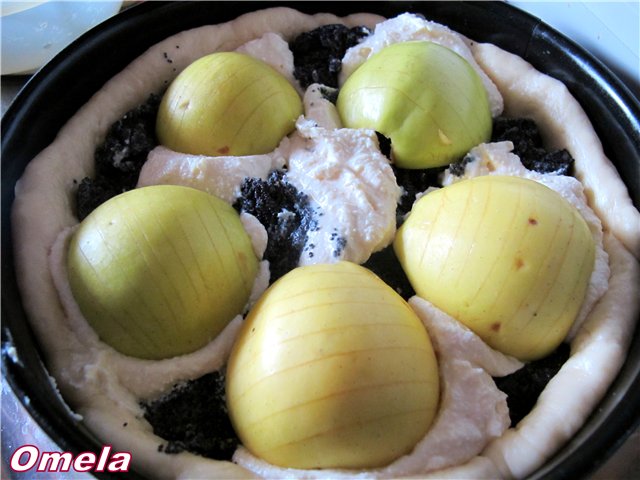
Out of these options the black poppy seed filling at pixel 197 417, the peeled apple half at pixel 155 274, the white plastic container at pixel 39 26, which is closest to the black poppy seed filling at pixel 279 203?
the black poppy seed filling at pixel 197 417

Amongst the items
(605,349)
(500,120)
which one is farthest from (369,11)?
(605,349)

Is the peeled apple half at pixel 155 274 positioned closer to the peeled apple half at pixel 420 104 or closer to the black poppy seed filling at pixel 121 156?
the black poppy seed filling at pixel 121 156

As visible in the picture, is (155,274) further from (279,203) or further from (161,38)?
(161,38)

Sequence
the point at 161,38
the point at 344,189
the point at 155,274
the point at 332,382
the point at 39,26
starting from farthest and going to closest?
the point at 39,26 < the point at 161,38 < the point at 344,189 < the point at 155,274 < the point at 332,382

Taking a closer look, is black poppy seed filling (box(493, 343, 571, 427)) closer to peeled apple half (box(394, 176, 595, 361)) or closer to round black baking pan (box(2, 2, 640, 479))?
peeled apple half (box(394, 176, 595, 361))

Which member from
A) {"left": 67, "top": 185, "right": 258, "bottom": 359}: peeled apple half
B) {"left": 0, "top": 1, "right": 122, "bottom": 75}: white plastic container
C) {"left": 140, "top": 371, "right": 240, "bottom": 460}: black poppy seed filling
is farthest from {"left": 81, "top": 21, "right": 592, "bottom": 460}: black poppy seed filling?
{"left": 0, "top": 1, "right": 122, "bottom": 75}: white plastic container

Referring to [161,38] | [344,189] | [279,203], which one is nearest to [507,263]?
[344,189]
